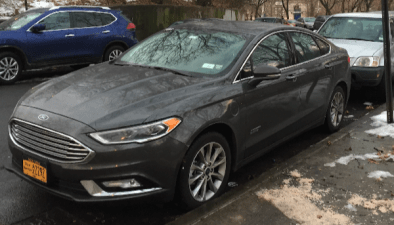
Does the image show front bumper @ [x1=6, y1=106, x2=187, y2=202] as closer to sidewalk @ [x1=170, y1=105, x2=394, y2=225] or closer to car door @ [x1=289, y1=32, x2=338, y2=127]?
sidewalk @ [x1=170, y1=105, x2=394, y2=225]

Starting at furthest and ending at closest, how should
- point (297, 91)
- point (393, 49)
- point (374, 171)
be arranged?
1. point (393, 49)
2. point (297, 91)
3. point (374, 171)

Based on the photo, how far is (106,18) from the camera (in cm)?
1141

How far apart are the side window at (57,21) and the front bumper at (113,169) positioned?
7488mm

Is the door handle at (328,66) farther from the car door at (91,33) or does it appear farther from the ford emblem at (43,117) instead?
the car door at (91,33)

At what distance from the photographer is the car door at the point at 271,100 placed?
4172 mm

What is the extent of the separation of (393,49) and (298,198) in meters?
6.20

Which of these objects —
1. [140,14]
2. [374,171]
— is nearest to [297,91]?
[374,171]

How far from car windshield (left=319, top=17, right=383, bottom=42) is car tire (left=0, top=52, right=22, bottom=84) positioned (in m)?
7.01

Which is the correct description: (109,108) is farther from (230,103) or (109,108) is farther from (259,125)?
(259,125)

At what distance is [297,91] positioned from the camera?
4895 mm

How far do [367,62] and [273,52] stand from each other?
13.3ft

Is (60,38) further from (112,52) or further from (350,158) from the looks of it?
(350,158)

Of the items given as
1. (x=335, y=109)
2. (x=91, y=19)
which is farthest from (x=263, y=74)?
(x=91, y=19)

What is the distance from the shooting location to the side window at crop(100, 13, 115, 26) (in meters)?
11.3
